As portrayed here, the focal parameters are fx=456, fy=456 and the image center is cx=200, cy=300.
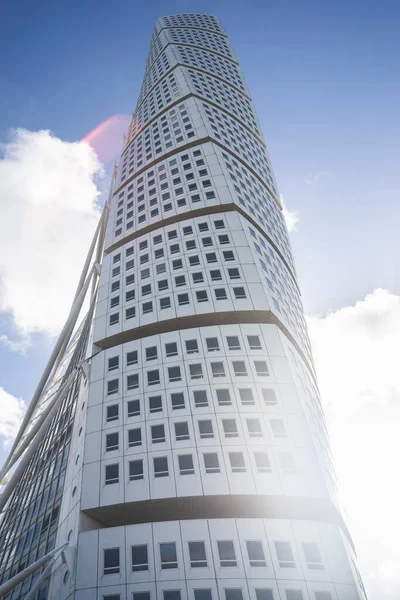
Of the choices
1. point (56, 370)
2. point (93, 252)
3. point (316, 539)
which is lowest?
point (316, 539)

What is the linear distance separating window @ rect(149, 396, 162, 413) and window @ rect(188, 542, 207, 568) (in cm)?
674

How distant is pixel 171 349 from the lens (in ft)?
85.0

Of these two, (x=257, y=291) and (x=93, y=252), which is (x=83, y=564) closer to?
(x=257, y=291)

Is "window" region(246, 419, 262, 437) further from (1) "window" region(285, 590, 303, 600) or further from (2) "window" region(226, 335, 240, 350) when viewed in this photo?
(1) "window" region(285, 590, 303, 600)

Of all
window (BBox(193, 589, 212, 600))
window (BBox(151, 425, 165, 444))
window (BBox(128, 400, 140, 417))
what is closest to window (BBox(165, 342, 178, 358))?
window (BBox(128, 400, 140, 417))

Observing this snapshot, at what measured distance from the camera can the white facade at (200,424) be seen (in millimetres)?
17844

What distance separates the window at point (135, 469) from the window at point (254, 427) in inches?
210

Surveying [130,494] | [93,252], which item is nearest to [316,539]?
[130,494]

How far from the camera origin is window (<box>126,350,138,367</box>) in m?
26.1

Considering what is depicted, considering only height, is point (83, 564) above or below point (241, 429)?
below

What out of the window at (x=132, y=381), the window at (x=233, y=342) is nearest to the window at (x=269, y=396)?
the window at (x=233, y=342)

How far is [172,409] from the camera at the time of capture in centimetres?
2305

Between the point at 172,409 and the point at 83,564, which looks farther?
the point at 172,409

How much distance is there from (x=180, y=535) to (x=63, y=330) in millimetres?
23782
